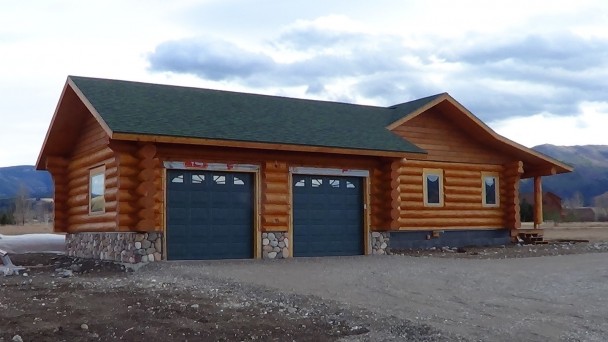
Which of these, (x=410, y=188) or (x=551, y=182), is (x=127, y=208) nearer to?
(x=410, y=188)

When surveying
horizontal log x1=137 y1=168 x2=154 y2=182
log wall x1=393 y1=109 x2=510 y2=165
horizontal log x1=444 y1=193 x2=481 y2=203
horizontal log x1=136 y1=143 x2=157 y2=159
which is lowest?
horizontal log x1=444 y1=193 x2=481 y2=203

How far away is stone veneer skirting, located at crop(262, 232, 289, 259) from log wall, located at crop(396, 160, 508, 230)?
193 inches

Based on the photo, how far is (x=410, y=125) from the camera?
2289 centimetres

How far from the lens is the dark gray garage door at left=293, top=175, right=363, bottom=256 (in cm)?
1892

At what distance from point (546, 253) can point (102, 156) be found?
12212 millimetres

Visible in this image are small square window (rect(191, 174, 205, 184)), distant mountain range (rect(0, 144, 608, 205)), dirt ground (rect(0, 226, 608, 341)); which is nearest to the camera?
dirt ground (rect(0, 226, 608, 341))

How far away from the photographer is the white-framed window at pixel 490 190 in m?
24.3

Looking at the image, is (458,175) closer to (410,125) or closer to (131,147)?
(410,125)

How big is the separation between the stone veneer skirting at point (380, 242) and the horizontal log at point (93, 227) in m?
6.87

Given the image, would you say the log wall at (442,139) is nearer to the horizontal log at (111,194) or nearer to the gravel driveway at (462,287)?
the gravel driveway at (462,287)

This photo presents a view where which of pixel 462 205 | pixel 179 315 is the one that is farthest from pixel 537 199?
pixel 179 315

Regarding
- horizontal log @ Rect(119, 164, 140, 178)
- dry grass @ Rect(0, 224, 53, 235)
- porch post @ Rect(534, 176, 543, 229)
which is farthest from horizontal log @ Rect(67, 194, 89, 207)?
dry grass @ Rect(0, 224, 53, 235)

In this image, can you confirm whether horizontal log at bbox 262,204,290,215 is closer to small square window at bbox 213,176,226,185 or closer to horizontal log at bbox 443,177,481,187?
small square window at bbox 213,176,226,185

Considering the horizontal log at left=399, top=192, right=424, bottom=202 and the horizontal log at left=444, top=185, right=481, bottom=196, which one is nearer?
the horizontal log at left=399, top=192, right=424, bottom=202
